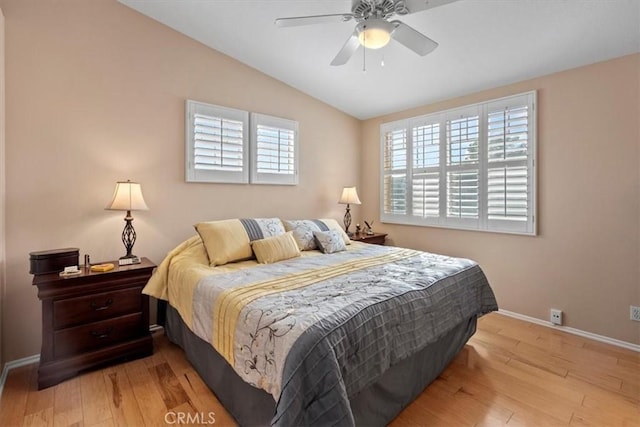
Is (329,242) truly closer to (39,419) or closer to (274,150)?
(274,150)

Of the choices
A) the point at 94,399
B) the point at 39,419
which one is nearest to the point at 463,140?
the point at 94,399

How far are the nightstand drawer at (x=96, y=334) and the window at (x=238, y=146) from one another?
141 centimetres

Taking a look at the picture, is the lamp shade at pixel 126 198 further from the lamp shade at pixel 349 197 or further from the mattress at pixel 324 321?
the lamp shade at pixel 349 197

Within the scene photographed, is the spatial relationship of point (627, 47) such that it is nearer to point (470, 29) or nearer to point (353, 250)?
point (470, 29)

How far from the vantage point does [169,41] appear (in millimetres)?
2984

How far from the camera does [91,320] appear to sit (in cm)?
228

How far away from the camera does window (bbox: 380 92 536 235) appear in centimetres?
320

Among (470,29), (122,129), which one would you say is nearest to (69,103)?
(122,129)

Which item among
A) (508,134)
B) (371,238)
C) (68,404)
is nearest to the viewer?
(68,404)

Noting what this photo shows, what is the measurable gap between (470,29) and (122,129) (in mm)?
3142

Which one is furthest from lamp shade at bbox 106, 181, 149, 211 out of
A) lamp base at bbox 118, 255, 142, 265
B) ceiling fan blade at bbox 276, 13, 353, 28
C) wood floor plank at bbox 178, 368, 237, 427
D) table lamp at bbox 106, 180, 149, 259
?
ceiling fan blade at bbox 276, 13, 353, 28

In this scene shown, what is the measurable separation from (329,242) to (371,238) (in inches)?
48.3

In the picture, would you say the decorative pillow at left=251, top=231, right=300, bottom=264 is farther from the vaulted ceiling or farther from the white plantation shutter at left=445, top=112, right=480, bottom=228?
the white plantation shutter at left=445, top=112, right=480, bottom=228

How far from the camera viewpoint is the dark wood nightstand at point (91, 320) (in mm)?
2111
